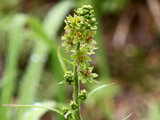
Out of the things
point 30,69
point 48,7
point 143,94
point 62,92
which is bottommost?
point 143,94

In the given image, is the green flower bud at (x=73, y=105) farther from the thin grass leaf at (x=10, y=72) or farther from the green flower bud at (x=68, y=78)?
the thin grass leaf at (x=10, y=72)

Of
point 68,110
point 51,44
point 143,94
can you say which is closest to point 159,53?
point 143,94

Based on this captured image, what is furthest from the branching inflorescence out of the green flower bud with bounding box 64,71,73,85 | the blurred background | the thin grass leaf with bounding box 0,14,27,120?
the blurred background

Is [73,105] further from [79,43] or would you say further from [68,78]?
[79,43]

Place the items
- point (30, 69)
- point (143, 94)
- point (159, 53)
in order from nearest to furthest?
point (30, 69)
point (143, 94)
point (159, 53)

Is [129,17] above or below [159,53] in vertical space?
above

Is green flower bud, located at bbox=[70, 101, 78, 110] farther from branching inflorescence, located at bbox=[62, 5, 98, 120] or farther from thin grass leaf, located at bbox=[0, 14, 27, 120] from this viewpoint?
thin grass leaf, located at bbox=[0, 14, 27, 120]

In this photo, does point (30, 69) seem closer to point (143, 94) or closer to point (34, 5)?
point (143, 94)

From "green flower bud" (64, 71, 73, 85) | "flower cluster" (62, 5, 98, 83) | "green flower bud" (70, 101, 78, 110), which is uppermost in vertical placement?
"flower cluster" (62, 5, 98, 83)

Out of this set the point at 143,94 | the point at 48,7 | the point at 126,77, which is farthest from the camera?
the point at 48,7
